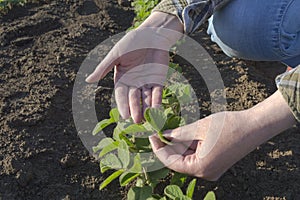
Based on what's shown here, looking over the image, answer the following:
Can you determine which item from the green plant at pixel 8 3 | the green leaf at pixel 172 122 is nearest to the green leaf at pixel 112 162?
the green leaf at pixel 172 122

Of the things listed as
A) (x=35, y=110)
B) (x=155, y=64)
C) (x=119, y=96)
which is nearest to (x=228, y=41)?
(x=155, y=64)

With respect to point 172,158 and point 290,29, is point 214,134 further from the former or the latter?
point 290,29

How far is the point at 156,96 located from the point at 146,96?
0.04 m

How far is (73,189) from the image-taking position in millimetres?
1973

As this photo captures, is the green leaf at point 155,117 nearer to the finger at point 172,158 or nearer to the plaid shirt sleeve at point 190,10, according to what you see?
the finger at point 172,158

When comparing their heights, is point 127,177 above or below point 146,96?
below

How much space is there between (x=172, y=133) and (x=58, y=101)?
0.84 metres

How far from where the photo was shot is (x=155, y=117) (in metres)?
1.71

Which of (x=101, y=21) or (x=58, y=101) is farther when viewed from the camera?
(x=101, y=21)

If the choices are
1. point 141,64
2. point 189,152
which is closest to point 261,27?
point 141,64

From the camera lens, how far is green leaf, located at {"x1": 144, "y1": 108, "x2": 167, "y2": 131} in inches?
66.9

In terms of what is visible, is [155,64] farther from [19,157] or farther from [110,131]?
[19,157]

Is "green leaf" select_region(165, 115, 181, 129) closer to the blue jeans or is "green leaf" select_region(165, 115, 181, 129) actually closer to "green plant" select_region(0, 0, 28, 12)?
the blue jeans

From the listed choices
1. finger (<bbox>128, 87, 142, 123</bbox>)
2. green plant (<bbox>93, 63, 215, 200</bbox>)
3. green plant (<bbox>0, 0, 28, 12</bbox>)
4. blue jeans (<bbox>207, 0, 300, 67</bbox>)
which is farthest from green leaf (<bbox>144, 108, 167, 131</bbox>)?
green plant (<bbox>0, 0, 28, 12</bbox>)
